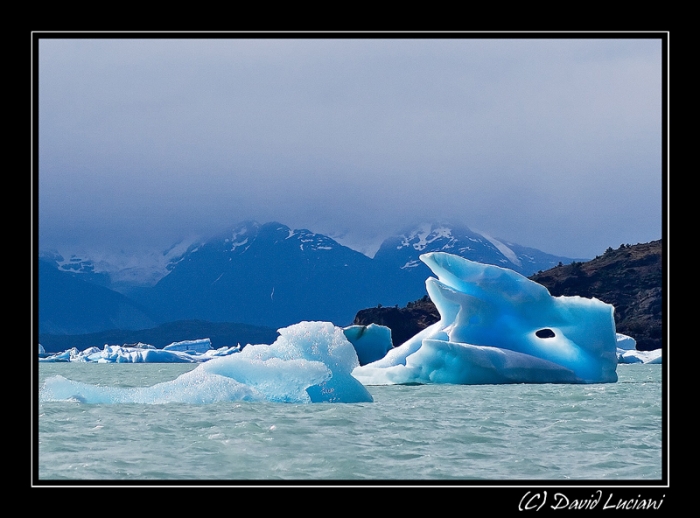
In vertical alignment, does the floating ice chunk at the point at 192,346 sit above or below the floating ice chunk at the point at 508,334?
below

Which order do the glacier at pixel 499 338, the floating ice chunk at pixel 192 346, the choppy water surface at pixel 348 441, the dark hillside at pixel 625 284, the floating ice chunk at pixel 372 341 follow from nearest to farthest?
the choppy water surface at pixel 348 441, the glacier at pixel 499 338, the floating ice chunk at pixel 372 341, the dark hillside at pixel 625 284, the floating ice chunk at pixel 192 346

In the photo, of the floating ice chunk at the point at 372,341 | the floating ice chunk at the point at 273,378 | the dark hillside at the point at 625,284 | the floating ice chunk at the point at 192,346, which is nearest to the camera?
the floating ice chunk at the point at 273,378

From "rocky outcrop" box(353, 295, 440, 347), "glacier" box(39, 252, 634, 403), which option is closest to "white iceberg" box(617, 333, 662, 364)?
"rocky outcrop" box(353, 295, 440, 347)

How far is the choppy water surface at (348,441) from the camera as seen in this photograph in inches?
275

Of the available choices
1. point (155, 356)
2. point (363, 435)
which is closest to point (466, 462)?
point (363, 435)

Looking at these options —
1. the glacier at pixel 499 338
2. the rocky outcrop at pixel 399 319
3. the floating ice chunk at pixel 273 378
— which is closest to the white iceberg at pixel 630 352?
the rocky outcrop at pixel 399 319

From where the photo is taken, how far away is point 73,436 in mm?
8594

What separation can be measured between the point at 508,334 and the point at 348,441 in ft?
39.0

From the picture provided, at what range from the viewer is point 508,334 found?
1964cm

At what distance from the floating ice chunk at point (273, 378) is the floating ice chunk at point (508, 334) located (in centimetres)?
609

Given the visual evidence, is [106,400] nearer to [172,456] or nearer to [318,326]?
[318,326]

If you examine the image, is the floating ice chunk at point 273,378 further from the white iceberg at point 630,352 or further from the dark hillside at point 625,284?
the dark hillside at point 625,284
